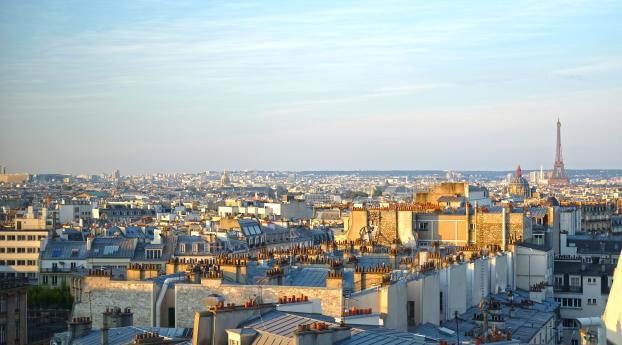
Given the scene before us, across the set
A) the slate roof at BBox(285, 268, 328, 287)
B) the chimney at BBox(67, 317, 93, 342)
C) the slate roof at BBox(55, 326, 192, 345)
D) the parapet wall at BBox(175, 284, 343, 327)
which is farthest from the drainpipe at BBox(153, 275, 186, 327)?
the slate roof at BBox(285, 268, 328, 287)

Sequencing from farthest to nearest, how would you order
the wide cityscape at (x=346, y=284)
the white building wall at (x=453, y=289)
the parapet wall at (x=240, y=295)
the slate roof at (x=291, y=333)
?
the white building wall at (x=453, y=289) < the parapet wall at (x=240, y=295) < the wide cityscape at (x=346, y=284) < the slate roof at (x=291, y=333)

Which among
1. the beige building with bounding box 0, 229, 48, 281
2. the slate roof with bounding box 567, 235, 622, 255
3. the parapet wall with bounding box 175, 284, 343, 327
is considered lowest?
the beige building with bounding box 0, 229, 48, 281

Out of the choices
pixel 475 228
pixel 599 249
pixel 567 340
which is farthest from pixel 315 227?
pixel 567 340

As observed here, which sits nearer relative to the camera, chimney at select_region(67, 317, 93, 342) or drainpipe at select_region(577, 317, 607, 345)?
drainpipe at select_region(577, 317, 607, 345)

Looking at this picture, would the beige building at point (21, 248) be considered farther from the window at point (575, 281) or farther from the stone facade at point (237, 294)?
the stone facade at point (237, 294)

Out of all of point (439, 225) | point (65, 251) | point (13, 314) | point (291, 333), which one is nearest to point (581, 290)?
point (439, 225)

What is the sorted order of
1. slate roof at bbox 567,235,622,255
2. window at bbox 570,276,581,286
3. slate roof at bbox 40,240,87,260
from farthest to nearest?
slate roof at bbox 40,240,87,260
slate roof at bbox 567,235,622,255
window at bbox 570,276,581,286

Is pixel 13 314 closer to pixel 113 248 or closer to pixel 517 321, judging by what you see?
pixel 517 321

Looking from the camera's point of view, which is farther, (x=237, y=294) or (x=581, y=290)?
(x=581, y=290)

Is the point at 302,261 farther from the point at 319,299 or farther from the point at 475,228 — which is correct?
the point at 475,228

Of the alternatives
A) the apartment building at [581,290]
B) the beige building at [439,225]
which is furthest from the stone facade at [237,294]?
the beige building at [439,225]

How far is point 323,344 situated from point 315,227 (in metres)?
67.4

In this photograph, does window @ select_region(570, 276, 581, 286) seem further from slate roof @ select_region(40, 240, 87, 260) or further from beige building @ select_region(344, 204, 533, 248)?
slate roof @ select_region(40, 240, 87, 260)

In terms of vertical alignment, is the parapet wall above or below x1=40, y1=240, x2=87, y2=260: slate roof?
above
